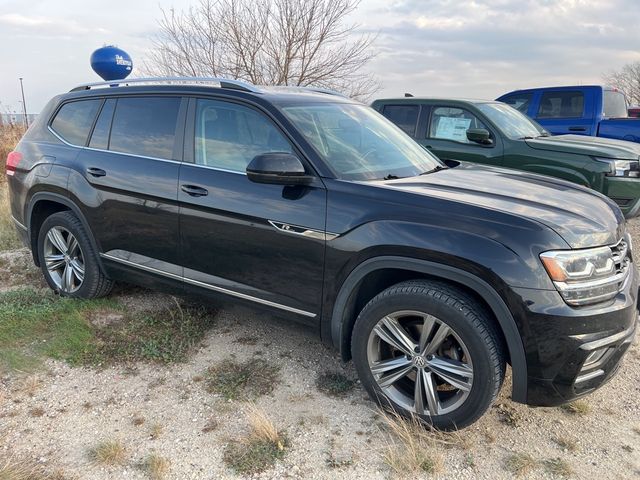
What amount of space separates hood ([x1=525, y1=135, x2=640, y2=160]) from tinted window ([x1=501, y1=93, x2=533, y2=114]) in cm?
356

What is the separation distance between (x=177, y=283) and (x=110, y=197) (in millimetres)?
849

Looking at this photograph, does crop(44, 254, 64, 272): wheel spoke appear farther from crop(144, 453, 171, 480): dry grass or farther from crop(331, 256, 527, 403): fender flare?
crop(331, 256, 527, 403): fender flare

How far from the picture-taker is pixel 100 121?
4.16 m

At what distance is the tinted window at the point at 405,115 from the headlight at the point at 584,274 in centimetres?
515

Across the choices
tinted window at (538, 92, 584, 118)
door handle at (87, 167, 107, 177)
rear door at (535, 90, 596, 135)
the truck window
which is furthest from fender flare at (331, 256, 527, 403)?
the truck window

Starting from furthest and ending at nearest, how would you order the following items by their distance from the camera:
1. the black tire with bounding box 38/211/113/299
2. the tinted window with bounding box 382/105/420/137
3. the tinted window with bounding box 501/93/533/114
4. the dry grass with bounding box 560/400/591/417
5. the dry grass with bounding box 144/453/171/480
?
1. the tinted window with bounding box 501/93/533/114
2. the tinted window with bounding box 382/105/420/137
3. the black tire with bounding box 38/211/113/299
4. the dry grass with bounding box 560/400/591/417
5. the dry grass with bounding box 144/453/171/480

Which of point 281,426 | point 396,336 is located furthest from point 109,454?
point 396,336

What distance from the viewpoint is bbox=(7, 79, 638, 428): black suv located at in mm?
2514

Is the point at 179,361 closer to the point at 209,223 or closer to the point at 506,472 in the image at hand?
the point at 209,223

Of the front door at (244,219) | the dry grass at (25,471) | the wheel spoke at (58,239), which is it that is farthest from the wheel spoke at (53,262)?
the dry grass at (25,471)

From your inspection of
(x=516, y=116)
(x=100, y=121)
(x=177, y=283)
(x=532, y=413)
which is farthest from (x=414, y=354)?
(x=516, y=116)

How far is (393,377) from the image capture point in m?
2.89

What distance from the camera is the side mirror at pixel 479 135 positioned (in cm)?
668

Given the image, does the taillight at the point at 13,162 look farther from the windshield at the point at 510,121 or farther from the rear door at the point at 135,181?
the windshield at the point at 510,121
